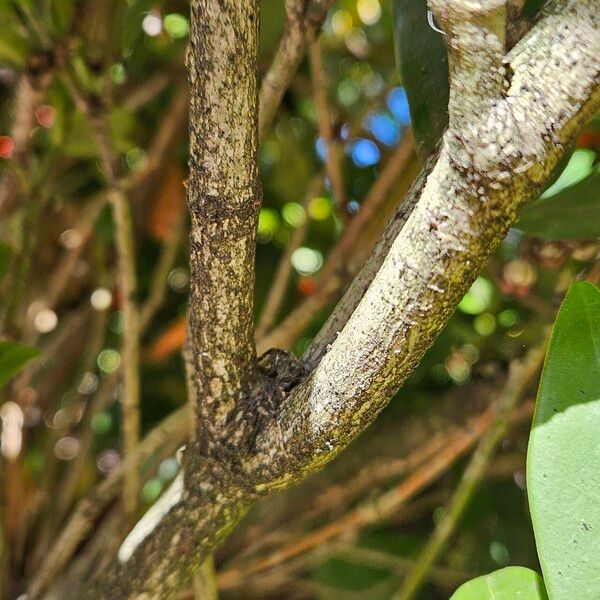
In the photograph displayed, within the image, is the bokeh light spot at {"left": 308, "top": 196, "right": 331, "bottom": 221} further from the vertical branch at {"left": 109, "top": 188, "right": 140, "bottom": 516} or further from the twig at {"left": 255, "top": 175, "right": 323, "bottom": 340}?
the vertical branch at {"left": 109, "top": 188, "right": 140, "bottom": 516}

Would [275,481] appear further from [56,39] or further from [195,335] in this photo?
[56,39]

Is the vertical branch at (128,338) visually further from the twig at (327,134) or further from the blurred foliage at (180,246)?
the twig at (327,134)

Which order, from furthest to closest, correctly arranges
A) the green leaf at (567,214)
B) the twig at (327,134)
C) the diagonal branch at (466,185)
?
the twig at (327,134) → the green leaf at (567,214) → the diagonal branch at (466,185)

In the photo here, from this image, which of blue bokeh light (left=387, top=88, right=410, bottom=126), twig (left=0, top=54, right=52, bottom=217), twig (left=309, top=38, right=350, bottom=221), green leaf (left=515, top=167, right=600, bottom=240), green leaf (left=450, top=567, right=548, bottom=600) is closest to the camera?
green leaf (left=450, top=567, right=548, bottom=600)

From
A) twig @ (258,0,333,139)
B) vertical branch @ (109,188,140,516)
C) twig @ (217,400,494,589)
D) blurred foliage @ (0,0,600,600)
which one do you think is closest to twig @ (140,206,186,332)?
blurred foliage @ (0,0,600,600)

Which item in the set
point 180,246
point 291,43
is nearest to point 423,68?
point 291,43

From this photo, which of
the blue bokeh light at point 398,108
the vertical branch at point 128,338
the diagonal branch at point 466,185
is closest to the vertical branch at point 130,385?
the vertical branch at point 128,338
